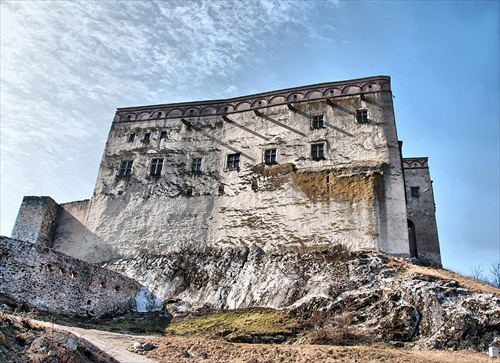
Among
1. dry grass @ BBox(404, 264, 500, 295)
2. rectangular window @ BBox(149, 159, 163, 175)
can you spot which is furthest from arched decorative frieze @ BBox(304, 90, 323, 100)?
dry grass @ BBox(404, 264, 500, 295)

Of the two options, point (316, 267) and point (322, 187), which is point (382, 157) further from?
point (316, 267)

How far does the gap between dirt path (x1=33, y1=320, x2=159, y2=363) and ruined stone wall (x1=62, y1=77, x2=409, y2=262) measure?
9665mm

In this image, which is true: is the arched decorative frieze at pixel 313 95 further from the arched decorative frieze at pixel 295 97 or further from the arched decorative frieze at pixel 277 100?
the arched decorative frieze at pixel 277 100

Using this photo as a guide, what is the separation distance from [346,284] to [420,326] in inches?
169

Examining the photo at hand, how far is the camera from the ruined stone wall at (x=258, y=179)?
24.2m

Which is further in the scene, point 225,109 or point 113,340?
point 225,109

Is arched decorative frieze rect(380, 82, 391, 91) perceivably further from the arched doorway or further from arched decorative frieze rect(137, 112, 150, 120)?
arched decorative frieze rect(137, 112, 150, 120)

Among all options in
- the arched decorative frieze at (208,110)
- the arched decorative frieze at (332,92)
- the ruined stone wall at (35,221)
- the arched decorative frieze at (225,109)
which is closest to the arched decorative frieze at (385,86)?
the arched decorative frieze at (332,92)

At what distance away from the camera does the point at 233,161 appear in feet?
93.8

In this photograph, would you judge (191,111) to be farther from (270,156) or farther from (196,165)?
(270,156)

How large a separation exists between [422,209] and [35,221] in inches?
1072

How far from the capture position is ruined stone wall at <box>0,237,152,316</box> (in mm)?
17312

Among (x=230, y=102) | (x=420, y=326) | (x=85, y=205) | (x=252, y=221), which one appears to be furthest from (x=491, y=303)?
(x=85, y=205)

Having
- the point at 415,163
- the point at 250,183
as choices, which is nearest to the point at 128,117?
the point at 250,183
